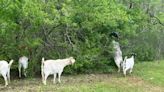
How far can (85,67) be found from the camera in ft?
53.0

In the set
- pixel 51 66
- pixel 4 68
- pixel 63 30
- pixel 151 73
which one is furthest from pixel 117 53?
pixel 4 68

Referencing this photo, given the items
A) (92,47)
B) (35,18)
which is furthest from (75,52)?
(35,18)

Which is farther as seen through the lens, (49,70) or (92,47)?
(92,47)

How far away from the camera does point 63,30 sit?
15.0m

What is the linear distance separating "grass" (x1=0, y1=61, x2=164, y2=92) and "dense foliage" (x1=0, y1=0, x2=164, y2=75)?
2.65 ft

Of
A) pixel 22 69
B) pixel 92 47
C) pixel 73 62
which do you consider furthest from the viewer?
pixel 92 47

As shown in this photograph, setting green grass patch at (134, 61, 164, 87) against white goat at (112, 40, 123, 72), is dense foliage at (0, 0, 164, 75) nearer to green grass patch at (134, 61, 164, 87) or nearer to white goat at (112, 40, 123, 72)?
white goat at (112, 40, 123, 72)

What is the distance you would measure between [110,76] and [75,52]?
71.3 inches

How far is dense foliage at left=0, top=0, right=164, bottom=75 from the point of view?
13383 mm

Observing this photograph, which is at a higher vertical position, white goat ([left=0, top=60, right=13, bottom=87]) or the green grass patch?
white goat ([left=0, top=60, right=13, bottom=87])

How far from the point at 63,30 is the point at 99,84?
9.04ft

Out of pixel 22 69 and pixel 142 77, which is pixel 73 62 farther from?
pixel 142 77

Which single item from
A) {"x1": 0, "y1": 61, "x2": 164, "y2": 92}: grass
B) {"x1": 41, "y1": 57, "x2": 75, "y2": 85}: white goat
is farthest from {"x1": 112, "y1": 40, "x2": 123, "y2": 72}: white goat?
{"x1": 41, "y1": 57, "x2": 75, "y2": 85}: white goat

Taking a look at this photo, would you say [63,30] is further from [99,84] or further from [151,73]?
[151,73]
